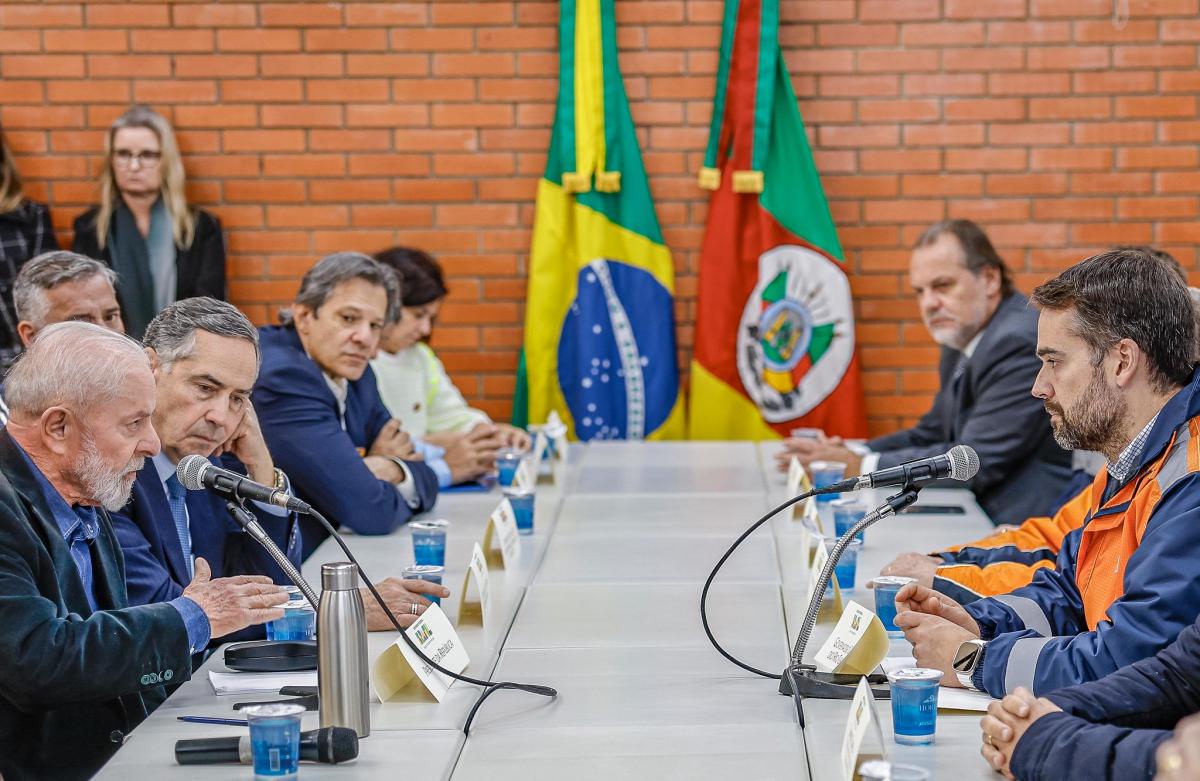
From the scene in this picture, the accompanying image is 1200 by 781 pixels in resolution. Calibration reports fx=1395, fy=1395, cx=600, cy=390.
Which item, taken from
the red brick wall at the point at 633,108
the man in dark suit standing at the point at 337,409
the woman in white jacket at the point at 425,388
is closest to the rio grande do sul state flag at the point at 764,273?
the red brick wall at the point at 633,108

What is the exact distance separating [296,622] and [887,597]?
36.4 inches

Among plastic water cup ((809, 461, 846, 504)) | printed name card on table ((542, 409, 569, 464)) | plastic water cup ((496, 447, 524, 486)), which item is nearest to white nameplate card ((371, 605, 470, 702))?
plastic water cup ((809, 461, 846, 504))

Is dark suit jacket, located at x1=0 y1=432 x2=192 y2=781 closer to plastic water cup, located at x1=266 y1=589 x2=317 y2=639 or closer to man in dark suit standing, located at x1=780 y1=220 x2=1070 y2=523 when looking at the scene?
plastic water cup, located at x1=266 y1=589 x2=317 y2=639

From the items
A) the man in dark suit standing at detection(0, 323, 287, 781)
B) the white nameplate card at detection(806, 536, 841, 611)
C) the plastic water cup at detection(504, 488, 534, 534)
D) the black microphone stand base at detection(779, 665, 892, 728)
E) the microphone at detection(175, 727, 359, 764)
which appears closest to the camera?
the microphone at detection(175, 727, 359, 764)

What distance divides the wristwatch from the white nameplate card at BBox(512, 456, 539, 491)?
60.4 inches

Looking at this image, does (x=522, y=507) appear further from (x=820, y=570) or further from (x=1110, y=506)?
(x=1110, y=506)

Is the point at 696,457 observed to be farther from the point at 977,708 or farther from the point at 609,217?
the point at 977,708

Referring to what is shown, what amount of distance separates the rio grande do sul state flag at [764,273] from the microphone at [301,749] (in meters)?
3.47

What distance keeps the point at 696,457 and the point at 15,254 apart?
2454 millimetres

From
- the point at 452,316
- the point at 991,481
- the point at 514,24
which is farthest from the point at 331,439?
the point at 514,24

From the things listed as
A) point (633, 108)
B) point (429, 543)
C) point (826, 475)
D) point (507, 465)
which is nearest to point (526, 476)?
point (507, 465)

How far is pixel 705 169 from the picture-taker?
4.95m

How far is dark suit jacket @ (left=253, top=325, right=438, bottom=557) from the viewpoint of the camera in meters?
3.06

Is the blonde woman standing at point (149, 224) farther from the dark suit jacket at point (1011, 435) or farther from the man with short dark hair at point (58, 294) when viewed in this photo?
the dark suit jacket at point (1011, 435)
